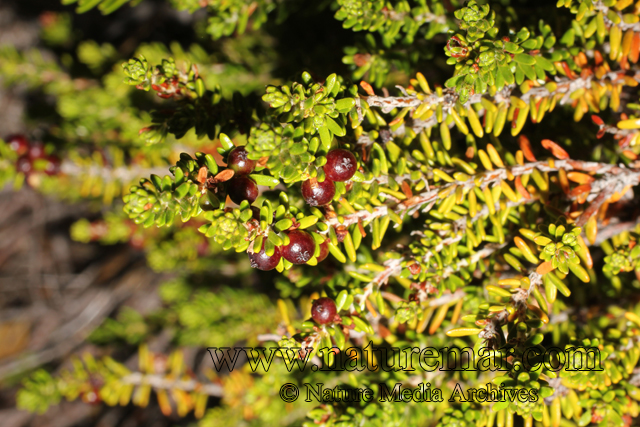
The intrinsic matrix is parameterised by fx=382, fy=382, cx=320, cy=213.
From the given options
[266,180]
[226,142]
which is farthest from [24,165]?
[266,180]

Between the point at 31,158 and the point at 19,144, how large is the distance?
10 centimetres

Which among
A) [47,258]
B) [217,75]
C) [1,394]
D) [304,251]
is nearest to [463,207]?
[304,251]

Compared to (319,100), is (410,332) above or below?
below

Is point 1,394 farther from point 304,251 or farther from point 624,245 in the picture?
point 624,245

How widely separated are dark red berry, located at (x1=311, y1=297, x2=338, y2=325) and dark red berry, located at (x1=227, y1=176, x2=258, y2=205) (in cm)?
41

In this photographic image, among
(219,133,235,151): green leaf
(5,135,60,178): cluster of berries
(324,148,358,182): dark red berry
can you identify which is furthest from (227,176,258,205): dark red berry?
(5,135,60,178): cluster of berries

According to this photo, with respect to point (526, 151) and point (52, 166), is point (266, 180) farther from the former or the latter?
point (52, 166)

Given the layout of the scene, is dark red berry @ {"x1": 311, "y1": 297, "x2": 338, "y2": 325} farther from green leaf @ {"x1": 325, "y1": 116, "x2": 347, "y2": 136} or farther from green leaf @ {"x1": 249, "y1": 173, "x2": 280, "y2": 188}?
green leaf @ {"x1": 325, "y1": 116, "x2": 347, "y2": 136}

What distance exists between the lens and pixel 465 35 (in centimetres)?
123

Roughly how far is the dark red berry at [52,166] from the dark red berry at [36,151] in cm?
5

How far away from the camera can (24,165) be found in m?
2.23

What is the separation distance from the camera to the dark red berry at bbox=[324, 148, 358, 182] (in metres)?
1.07

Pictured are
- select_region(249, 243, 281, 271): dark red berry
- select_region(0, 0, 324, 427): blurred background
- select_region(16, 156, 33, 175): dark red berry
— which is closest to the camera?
select_region(249, 243, 281, 271): dark red berry

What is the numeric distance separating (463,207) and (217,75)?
6.38 ft
